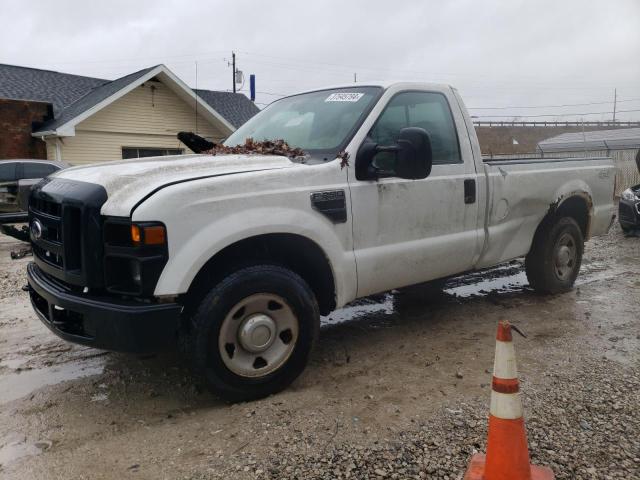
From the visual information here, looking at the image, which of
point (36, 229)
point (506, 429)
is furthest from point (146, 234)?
point (506, 429)

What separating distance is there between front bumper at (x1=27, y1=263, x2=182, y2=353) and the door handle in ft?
8.44

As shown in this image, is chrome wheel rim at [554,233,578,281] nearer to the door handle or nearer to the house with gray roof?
the door handle

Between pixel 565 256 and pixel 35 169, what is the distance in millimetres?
11683

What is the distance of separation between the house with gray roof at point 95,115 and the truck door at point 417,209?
13812 mm

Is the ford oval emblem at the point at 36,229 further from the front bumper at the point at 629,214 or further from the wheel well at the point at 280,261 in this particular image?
the front bumper at the point at 629,214

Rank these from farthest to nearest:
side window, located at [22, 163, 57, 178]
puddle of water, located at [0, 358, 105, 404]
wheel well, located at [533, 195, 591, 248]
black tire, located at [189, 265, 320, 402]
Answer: side window, located at [22, 163, 57, 178] < wheel well, located at [533, 195, 591, 248] < puddle of water, located at [0, 358, 105, 404] < black tire, located at [189, 265, 320, 402]

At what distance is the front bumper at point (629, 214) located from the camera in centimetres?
1006

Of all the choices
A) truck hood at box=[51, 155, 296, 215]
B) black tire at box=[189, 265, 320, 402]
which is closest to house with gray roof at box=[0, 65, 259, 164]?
truck hood at box=[51, 155, 296, 215]

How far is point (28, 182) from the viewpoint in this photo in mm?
4965

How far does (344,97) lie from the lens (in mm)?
4180

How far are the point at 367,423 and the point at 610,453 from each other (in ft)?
4.09

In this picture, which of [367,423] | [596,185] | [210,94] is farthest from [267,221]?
[210,94]

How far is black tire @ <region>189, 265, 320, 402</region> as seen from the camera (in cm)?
298

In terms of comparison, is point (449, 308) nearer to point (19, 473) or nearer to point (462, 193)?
point (462, 193)
